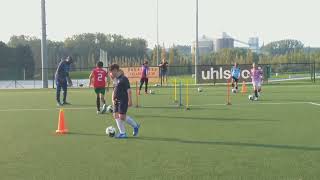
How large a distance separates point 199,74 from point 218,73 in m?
1.69

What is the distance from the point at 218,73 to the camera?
139 ft

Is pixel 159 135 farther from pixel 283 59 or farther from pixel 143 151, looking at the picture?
pixel 283 59

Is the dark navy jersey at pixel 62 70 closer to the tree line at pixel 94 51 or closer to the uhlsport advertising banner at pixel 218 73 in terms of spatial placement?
the uhlsport advertising banner at pixel 218 73

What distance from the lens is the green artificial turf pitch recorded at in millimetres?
8393

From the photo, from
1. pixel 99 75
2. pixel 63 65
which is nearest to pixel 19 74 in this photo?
pixel 63 65

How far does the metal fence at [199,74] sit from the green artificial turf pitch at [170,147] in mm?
24307

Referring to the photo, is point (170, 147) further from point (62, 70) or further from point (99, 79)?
point (62, 70)

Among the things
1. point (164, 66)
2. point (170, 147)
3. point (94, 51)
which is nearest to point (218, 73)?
point (164, 66)

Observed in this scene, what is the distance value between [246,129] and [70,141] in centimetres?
470

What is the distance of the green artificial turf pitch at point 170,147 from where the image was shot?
839cm

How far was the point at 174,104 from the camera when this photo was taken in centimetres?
2186

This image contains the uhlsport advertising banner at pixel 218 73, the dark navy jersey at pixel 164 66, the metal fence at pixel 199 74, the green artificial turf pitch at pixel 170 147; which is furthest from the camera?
the metal fence at pixel 199 74

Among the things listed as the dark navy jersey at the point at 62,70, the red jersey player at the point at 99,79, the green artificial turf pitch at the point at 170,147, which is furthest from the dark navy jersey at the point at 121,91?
the dark navy jersey at the point at 62,70

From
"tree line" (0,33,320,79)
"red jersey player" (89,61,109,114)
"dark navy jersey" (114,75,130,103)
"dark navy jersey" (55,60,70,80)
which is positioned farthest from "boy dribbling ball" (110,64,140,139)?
"tree line" (0,33,320,79)
